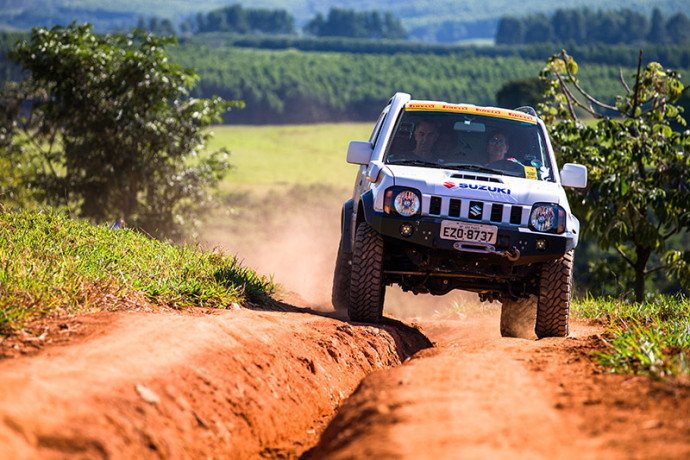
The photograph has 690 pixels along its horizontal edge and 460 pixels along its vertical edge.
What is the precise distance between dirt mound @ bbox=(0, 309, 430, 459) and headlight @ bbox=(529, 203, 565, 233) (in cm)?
159

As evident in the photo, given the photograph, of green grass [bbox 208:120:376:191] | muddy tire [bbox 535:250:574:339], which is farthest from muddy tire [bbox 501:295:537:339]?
green grass [bbox 208:120:376:191]

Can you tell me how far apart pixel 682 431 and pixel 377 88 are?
3668 inches

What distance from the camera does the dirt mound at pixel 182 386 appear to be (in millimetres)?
3373

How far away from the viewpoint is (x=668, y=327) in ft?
19.5

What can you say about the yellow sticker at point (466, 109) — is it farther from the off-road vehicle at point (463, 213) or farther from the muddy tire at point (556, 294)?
the muddy tire at point (556, 294)

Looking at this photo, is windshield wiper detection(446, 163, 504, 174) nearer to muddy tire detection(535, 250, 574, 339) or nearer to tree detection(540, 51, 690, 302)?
muddy tire detection(535, 250, 574, 339)

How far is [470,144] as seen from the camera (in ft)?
24.3

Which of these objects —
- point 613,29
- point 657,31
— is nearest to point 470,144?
point 613,29

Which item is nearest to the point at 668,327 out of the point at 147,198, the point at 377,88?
the point at 147,198

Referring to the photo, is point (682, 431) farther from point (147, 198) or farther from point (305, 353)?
point (147, 198)

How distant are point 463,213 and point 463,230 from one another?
0.14 meters

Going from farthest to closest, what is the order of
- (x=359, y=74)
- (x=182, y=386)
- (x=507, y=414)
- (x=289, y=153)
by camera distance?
(x=359, y=74) → (x=289, y=153) → (x=182, y=386) → (x=507, y=414)

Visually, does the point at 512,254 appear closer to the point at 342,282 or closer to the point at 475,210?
the point at 475,210

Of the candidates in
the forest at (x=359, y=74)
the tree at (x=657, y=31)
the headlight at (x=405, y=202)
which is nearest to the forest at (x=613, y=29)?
the tree at (x=657, y=31)
